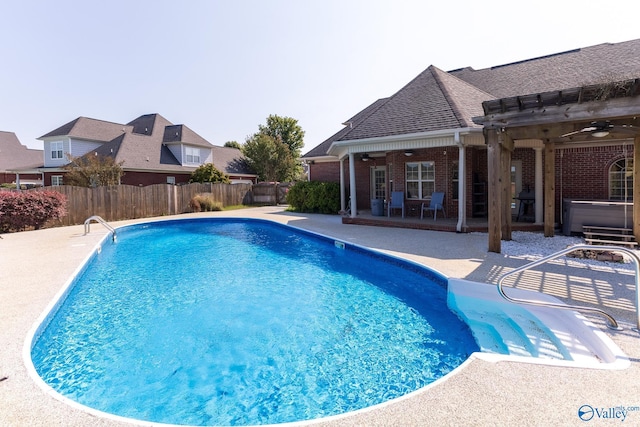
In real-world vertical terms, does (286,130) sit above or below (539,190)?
above

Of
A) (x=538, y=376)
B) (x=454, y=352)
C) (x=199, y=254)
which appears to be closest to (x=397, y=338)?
(x=454, y=352)

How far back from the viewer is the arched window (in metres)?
10.5

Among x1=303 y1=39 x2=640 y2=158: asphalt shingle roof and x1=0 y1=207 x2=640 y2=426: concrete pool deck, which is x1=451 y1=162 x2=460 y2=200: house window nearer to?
x1=303 y1=39 x2=640 y2=158: asphalt shingle roof

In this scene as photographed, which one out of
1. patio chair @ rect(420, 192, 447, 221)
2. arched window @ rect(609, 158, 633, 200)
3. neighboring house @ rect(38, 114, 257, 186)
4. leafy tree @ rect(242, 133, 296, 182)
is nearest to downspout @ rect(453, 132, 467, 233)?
patio chair @ rect(420, 192, 447, 221)

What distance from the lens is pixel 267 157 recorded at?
3316 centimetres

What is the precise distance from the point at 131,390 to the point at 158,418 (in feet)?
2.24

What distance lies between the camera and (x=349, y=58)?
14.2 metres

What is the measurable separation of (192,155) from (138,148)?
4431 mm

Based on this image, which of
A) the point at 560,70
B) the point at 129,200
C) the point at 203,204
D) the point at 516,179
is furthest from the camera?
the point at 203,204

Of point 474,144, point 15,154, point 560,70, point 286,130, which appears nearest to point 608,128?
point 474,144

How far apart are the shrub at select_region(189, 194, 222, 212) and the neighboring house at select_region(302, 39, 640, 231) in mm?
8633

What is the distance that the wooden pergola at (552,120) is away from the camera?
6118 millimetres

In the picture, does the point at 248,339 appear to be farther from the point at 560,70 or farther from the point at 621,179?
the point at 560,70

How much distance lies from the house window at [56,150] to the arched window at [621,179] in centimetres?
2984
